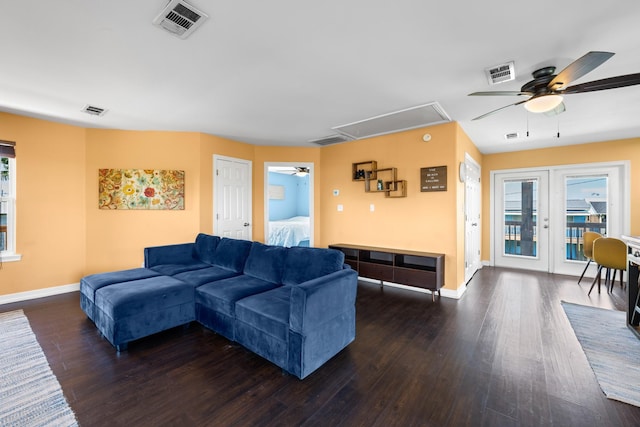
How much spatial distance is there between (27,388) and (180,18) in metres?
2.79

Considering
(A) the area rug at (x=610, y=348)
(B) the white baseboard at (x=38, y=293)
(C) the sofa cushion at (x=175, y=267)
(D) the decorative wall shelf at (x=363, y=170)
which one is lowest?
(A) the area rug at (x=610, y=348)

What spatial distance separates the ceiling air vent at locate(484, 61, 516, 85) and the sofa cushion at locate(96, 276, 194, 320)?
3588mm

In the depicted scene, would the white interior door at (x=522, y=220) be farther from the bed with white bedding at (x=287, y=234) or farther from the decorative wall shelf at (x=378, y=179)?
the bed with white bedding at (x=287, y=234)

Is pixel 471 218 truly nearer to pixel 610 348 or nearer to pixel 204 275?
pixel 610 348

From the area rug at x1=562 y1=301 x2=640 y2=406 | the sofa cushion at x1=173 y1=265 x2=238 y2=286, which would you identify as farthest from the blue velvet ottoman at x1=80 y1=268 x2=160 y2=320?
the area rug at x1=562 y1=301 x2=640 y2=406

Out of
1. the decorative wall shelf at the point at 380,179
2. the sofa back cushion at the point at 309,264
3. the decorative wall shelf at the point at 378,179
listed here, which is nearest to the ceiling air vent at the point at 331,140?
the decorative wall shelf at the point at 378,179

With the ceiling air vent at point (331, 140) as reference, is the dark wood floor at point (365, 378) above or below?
below

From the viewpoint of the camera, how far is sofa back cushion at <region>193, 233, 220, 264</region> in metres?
3.71

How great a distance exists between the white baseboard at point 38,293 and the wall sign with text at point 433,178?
553 cm

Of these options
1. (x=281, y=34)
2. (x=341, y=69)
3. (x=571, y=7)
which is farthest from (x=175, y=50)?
(x=571, y=7)

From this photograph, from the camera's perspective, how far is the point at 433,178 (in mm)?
4012

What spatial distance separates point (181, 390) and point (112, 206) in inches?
141

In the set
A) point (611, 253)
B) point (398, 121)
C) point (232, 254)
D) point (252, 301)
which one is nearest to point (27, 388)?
point (252, 301)

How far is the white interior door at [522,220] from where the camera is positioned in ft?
17.9
